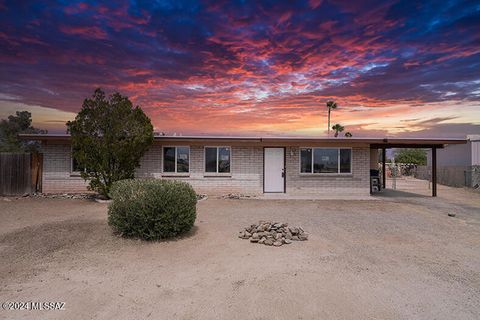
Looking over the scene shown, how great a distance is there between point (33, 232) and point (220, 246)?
477cm

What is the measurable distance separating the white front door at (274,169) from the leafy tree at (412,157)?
33984mm

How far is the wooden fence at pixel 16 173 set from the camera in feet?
47.1

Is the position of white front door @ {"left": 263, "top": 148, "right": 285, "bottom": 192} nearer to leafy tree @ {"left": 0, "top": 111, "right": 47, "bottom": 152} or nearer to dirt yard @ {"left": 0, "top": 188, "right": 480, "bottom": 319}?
dirt yard @ {"left": 0, "top": 188, "right": 480, "bottom": 319}

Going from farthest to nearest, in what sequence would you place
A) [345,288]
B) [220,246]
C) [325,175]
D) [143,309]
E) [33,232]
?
[325,175], [33,232], [220,246], [345,288], [143,309]

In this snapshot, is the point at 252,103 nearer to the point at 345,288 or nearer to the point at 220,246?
the point at 220,246

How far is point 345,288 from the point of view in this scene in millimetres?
4281

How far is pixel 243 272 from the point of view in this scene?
4875 millimetres

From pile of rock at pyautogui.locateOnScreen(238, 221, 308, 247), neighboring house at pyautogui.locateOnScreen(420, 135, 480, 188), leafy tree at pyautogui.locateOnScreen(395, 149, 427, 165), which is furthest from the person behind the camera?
leafy tree at pyautogui.locateOnScreen(395, 149, 427, 165)

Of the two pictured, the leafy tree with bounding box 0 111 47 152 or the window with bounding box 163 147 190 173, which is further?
the leafy tree with bounding box 0 111 47 152

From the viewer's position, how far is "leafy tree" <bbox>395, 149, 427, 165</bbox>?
42159mm

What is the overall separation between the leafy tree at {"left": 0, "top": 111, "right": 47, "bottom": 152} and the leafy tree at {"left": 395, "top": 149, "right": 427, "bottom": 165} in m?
43.3

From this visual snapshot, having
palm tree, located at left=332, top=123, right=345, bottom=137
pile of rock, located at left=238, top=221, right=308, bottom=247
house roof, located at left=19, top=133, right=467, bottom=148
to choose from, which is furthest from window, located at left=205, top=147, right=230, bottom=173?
palm tree, located at left=332, top=123, right=345, bottom=137

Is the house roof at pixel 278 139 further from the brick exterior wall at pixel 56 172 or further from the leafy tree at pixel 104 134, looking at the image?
the leafy tree at pixel 104 134

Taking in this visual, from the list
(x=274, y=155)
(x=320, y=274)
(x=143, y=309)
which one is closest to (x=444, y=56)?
(x=274, y=155)
